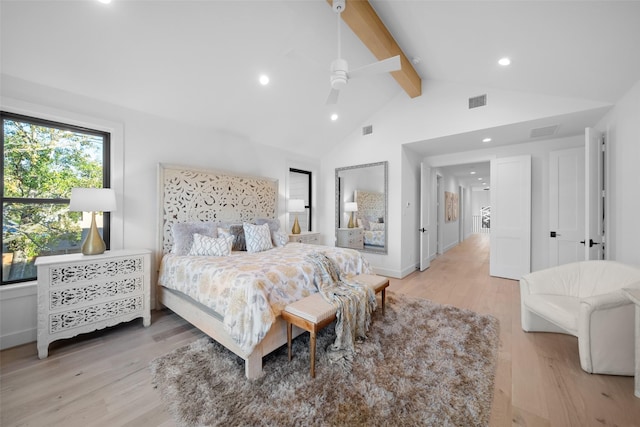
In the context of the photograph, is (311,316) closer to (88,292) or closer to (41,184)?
(88,292)

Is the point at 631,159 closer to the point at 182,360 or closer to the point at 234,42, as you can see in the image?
the point at 234,42

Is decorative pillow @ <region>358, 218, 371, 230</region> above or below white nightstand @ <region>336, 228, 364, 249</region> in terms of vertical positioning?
above

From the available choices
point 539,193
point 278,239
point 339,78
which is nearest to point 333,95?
point 339,78

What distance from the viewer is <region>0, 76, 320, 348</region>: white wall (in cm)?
233

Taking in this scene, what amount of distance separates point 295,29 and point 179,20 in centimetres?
117

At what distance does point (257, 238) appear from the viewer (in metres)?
3.43

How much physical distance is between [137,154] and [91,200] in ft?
2.97

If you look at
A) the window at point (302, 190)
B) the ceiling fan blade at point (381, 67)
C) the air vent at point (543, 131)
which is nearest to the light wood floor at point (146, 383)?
the ceiling fan blade at point (381, 67)

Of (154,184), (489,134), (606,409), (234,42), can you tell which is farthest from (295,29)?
(606,409)

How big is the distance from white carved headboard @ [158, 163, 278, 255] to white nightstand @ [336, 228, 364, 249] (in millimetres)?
1601

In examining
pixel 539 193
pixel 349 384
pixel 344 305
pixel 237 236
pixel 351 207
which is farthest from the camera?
pixel 351 207

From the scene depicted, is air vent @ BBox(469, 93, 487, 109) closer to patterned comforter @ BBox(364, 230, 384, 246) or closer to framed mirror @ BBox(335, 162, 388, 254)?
framed mirror @ BBox(335, 162, 388, 254)

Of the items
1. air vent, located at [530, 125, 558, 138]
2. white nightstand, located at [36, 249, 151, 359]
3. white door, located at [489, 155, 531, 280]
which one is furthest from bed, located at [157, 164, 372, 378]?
air vent, located at [530, 125, 558, 138]

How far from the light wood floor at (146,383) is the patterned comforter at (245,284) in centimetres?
58
